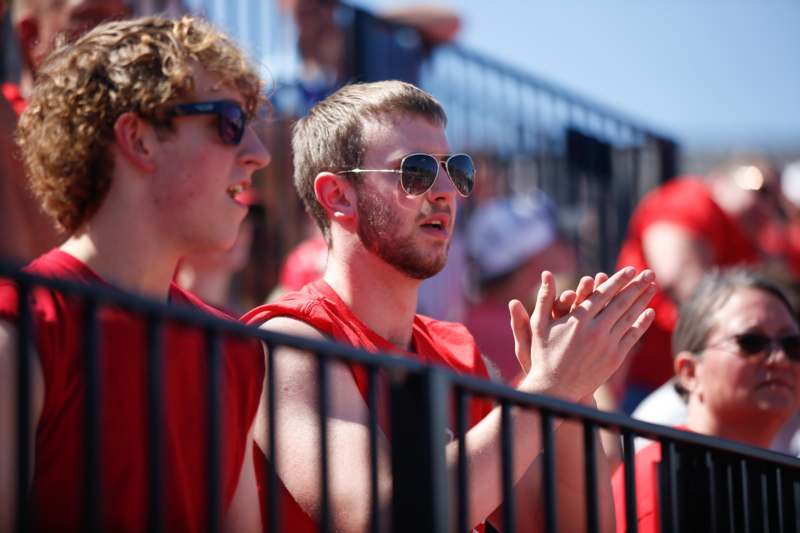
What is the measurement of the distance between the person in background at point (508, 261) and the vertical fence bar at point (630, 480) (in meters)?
3.65

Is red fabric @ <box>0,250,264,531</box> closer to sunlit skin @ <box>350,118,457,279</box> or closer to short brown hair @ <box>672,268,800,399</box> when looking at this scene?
sunlit skin @ <box>350,118,457,279</box>

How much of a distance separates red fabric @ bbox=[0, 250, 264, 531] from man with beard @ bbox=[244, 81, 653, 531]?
0.27m

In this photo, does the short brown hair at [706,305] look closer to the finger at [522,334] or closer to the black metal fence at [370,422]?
the finger at [522,334]

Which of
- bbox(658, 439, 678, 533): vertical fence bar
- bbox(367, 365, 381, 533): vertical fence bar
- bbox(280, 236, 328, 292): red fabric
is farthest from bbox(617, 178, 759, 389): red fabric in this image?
bbox(367, 365, 381, 533): vertical fence bar

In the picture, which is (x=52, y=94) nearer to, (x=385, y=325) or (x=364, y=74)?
(x=385, y=325)

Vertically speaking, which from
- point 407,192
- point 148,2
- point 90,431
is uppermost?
point 148,2

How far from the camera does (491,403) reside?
360 cm

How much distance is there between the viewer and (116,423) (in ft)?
8.35

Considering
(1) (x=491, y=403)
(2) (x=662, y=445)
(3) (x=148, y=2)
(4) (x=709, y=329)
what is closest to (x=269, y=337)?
(2) (x=662, y=445)

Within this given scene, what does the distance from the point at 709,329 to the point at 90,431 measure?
9.35ft

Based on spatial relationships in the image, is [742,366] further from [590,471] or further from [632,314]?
[590,471]

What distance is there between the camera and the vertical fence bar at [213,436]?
2.19 meters

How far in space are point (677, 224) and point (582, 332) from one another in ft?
11.6

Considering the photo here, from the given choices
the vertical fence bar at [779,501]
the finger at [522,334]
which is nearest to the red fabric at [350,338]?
the finger at [522,334]
